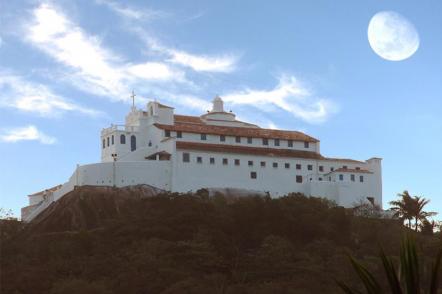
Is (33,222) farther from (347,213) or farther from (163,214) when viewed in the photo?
(347,213)

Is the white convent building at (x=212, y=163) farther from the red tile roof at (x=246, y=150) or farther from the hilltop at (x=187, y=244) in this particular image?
the hilltop at (x=187, y=244)

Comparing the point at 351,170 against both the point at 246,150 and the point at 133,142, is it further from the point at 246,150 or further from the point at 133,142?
the point at 133,142

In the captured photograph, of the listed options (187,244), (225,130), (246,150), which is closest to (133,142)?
(225,130)

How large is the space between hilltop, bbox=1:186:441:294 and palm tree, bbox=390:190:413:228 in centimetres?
585

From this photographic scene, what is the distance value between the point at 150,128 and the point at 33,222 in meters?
14.5

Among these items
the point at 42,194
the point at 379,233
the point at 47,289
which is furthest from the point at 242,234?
the point at 42,194

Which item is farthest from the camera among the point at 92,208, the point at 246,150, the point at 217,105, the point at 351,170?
the point at 217,105

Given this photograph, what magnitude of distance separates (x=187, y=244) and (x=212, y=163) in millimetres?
12877

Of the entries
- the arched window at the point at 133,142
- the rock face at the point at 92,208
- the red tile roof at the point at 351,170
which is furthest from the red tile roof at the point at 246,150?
the rock face at the point at 92,208

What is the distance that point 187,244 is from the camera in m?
61.2

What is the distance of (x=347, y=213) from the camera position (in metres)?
71.3

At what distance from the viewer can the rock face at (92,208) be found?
68062 millimetres

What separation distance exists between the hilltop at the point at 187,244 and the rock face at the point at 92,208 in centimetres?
9

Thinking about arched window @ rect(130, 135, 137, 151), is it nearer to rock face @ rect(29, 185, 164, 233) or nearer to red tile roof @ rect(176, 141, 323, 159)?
red tile roof @ rect(176, 141, 323, 159)
